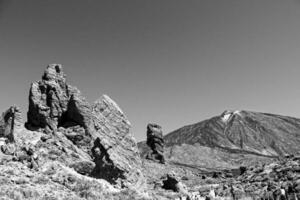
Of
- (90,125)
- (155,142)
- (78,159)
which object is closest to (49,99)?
(90,125)

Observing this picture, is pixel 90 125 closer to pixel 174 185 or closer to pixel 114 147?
pixel 114 147

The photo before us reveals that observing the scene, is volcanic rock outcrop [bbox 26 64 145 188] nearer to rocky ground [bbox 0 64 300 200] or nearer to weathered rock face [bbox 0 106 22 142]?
rocky ground [bbox 0 64 300 200]

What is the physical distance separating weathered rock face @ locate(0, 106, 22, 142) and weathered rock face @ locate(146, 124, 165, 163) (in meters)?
52.4

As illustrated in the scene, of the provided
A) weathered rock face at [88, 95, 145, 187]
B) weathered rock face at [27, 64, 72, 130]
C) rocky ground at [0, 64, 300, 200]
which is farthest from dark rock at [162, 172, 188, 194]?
weathered rock face at [27, 64, 72, 130]

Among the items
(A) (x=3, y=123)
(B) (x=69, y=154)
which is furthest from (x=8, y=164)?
(A) (x=3, y=123)

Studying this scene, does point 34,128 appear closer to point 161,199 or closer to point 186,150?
point 161,199

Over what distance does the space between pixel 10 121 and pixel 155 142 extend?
5609 cm

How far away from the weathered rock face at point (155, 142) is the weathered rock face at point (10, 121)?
172 feet

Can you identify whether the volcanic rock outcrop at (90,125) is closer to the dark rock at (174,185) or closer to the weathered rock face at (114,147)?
the weathered rock face at (114,147)

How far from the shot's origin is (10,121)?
30.2 m

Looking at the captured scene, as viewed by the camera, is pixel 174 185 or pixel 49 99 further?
pixel 49 99

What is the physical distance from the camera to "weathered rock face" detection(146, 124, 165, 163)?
8188cm

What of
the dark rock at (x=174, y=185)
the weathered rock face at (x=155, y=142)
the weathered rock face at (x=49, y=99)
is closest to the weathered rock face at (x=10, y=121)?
the weathered rock face at (x=49, y=99)

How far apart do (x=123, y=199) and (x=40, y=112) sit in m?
13.8
